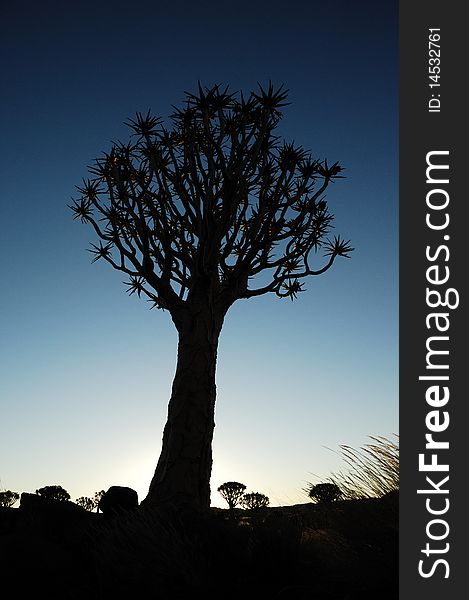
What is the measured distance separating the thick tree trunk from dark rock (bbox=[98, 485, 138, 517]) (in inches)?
11.8

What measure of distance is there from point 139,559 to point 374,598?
191cm

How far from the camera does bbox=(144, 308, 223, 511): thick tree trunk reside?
8586 millimetres

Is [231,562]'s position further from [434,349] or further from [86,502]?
[86,502]

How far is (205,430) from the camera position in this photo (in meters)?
8.93

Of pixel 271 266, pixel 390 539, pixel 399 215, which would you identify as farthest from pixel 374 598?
pixel 271 266

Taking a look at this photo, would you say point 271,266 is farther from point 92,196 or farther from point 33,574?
point 33,574

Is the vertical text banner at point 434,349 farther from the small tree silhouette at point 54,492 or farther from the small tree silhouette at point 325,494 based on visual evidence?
the small tree silhouette at point 54,492

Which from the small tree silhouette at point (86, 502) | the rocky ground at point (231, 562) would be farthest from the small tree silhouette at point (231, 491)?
the rocky ground at point (231, 562)

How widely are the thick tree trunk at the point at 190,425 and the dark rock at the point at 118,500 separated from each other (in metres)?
0.30

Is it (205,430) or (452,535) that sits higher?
(205,430)

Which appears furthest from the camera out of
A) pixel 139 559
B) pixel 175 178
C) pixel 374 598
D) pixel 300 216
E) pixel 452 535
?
pixel 300 216

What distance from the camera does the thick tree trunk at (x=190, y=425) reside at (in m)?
8.59

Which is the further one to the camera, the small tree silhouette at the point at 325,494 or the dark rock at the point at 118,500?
the dark rock at the point at 118,500

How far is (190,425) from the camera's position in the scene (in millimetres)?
8852
